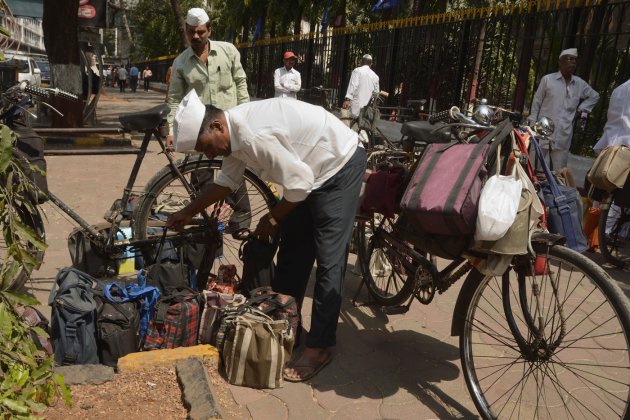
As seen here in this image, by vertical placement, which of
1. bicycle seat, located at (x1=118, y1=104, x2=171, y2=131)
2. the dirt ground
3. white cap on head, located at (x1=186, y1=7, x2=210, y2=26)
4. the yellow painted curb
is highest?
white cap on head, located at (x1=186, y1=7, x2=210, y2=26)

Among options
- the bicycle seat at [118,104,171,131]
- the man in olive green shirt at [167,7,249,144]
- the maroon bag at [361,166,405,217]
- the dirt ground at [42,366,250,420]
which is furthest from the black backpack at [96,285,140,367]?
the man in olive green shirt at [167,7,249,144]

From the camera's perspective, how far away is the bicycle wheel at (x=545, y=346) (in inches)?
95.4

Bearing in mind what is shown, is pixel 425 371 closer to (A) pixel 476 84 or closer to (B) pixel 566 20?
(B) pixel 566 20

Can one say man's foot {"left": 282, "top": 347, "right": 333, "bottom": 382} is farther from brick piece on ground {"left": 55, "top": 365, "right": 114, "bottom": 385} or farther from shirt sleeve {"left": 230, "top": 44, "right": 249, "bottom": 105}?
shirt sleeve {"left": 230, "top": 44, "right": 249, "bottom": 105}

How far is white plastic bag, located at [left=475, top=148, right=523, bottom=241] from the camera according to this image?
2209 mm

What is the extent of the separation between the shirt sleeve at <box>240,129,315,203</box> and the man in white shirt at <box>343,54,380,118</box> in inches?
304

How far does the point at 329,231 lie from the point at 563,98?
4.72m

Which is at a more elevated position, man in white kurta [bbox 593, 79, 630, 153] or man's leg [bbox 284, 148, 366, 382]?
man in white kurta [bbox 593, 79, 630, 153]

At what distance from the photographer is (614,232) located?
16.8ft

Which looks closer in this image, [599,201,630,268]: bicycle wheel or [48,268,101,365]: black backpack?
[48,268,101,365]: black backpack

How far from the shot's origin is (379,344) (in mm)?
3557

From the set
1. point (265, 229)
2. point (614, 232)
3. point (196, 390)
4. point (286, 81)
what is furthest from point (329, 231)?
point (286, 81)

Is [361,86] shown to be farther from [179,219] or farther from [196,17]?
[179,219]

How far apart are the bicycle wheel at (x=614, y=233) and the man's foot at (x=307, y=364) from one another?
10.5 feet
